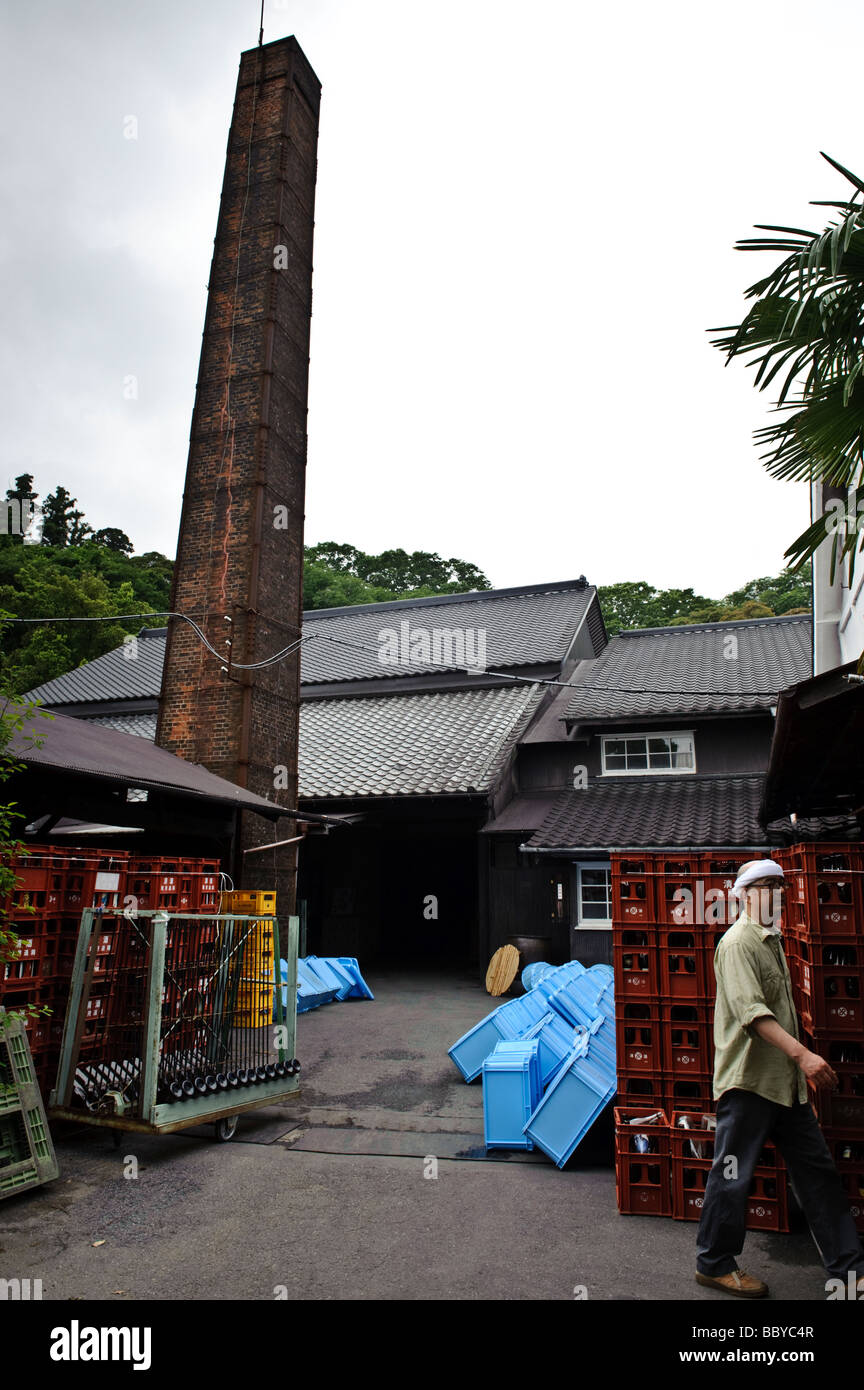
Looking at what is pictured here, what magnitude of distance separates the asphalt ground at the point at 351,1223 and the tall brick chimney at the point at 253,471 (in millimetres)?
6133

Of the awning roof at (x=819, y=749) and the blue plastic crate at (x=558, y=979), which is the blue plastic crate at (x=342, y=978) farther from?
the awning roof at (x=819, y=749)

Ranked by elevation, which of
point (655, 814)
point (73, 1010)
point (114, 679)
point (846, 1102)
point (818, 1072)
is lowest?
point (846, 1102)

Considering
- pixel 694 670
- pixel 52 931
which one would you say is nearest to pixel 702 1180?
pixel 52 931

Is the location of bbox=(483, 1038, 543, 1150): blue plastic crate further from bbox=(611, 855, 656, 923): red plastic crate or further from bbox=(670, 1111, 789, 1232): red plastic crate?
bbox=(611, 855, 656, 923): red plastic crate

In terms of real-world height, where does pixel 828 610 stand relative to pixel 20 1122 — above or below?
above

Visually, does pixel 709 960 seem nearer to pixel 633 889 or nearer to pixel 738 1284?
pixel 633 889

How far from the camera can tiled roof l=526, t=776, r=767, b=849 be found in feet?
42.6

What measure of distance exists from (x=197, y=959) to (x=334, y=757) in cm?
1103

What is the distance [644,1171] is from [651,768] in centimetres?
1159

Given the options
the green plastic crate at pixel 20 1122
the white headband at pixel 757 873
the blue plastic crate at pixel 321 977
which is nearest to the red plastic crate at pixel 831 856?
the white headband at pixel 757 873

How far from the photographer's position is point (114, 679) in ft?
85.7
